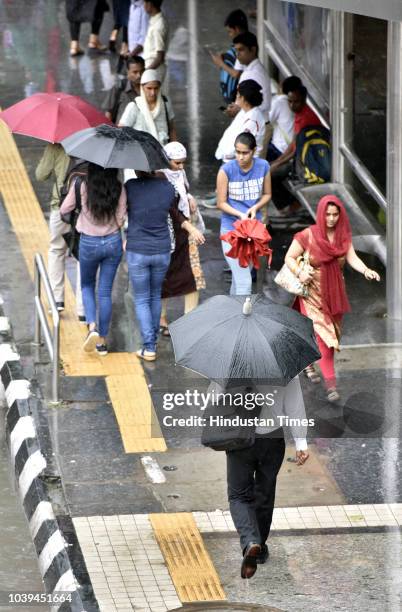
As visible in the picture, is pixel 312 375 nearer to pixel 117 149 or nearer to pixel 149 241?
pixel 149 241

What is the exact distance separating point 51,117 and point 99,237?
127 cm

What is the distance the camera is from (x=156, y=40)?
15.3 meters

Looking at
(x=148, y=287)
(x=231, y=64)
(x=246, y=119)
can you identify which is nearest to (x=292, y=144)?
(x=246, y=119)

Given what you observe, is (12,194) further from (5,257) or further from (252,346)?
(252,346)

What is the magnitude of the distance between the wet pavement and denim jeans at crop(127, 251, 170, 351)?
28 cm

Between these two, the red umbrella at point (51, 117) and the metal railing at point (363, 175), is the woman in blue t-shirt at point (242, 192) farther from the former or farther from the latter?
the metal railing at point (363, 175)

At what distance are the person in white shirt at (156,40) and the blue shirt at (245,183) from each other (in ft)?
13.5

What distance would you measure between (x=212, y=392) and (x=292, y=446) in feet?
6.76

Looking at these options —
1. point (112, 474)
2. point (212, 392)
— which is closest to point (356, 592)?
point (212, 392)

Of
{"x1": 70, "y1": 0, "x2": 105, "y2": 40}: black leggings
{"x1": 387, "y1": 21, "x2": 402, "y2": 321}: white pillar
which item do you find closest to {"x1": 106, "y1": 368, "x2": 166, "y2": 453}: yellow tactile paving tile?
{"x1": 387, "y1": 21, "x2": 402, "y2": 321}: white pillar

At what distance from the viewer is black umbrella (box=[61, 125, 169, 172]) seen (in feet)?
33.6

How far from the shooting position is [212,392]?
25.8 ft

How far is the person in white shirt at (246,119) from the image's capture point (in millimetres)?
12609

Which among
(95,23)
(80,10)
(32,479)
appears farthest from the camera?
(95,23)
